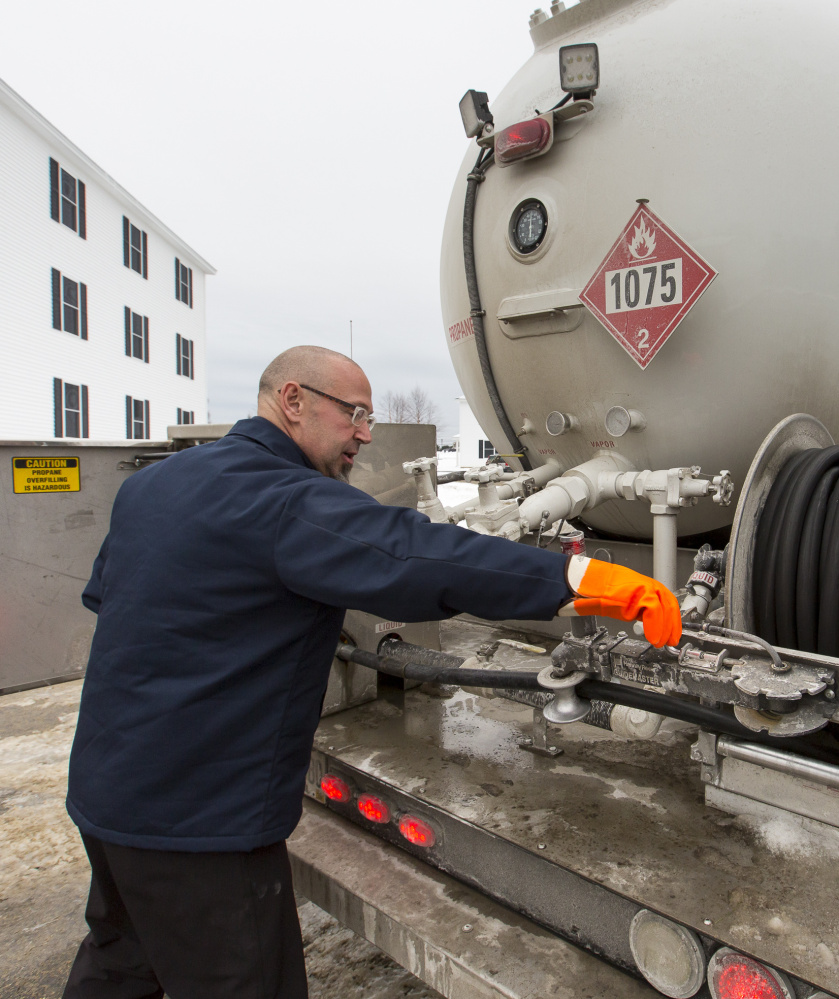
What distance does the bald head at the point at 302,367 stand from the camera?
1760mm

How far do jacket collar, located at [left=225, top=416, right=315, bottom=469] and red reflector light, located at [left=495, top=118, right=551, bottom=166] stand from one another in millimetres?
1440

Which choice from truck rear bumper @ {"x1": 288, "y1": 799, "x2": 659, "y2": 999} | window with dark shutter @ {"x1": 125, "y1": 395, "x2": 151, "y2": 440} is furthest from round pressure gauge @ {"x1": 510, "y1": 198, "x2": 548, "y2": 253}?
window with dark shutter @ {"x1": 125, "y1": 395, "x2": 151, "y2": 440}

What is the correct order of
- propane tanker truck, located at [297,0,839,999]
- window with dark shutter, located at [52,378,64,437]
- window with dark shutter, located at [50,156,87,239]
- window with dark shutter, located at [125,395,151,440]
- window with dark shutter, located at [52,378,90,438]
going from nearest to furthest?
propane tanker truck, located at [297,0,839,999] → window with dark shutter, located at [50,156,87,239] → window with dark shutter, located at [52,378,64,437] → window with dark shutter, located at [52,378,90,438] → window with dark shutter, located at [125,395,151,440]

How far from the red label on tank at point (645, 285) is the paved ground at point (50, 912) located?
218 centimetres

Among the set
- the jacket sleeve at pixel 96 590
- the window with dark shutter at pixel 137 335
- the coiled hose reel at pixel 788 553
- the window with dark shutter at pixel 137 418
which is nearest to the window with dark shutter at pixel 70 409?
the window with dark shutter at pixel 137 418

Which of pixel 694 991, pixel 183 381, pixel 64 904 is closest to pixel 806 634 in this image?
pixel 694 991

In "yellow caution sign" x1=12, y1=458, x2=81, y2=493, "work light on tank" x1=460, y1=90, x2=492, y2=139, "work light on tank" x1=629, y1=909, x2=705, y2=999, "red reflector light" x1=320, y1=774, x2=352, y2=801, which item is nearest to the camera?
"work light on tank" x1=629, y1=909, x2=705, y2=999

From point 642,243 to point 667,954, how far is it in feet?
6.46

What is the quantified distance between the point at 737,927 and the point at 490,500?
4.79 ft

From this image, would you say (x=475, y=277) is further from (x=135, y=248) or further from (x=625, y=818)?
(x=135, y=248)

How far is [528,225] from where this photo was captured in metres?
2.54

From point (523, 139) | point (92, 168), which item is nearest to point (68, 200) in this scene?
point (92, 168)

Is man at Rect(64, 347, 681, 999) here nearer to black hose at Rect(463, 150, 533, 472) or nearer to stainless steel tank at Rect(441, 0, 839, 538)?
stainless steel tank at Rect(441, 0, 839, 538)

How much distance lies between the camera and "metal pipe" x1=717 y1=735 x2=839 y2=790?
131cm
